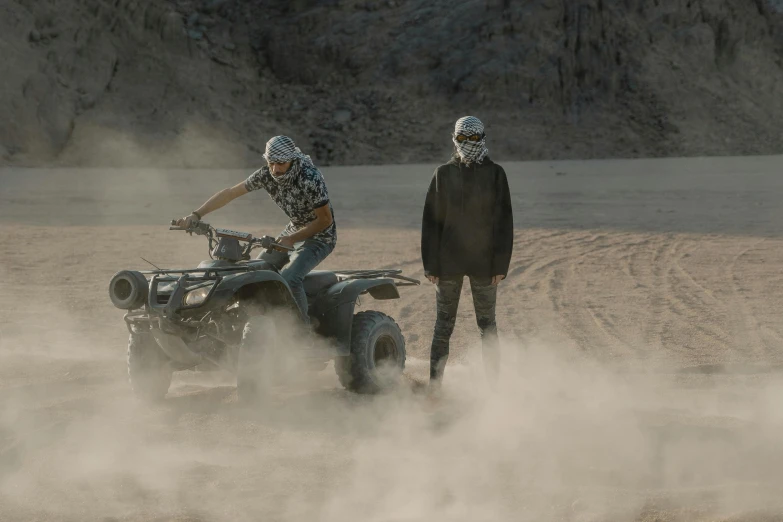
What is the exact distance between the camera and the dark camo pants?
25.7 feet

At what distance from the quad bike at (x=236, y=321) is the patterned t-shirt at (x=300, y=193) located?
15.0 inches

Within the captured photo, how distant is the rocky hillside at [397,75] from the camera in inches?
2073

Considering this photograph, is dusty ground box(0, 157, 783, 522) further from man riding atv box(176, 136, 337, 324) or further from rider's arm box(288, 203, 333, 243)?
rider's arm box(288, 203, 333, 243)

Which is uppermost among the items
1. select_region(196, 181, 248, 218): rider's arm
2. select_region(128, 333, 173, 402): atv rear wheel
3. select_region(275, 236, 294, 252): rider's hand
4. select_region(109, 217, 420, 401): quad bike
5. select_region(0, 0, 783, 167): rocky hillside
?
select_region(0, 0, 783, 167): rocky hillside

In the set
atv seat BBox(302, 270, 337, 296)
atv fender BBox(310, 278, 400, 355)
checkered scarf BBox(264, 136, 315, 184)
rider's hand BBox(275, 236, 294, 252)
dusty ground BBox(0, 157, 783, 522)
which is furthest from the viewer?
atv seat BBox(302, 270, 337, 296)

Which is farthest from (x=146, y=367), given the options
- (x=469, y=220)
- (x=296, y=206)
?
(x=469, y=220)

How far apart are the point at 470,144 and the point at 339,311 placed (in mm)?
1472

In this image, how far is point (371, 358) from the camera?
25.9 feet

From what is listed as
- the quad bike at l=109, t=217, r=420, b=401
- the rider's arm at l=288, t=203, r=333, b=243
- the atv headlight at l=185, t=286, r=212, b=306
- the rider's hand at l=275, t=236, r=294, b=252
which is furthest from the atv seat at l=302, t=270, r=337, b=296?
the atv headlight at l=185, t=286, r=212, b=306

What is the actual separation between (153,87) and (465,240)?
162ft

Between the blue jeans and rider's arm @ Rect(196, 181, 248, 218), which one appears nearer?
the blue jeans

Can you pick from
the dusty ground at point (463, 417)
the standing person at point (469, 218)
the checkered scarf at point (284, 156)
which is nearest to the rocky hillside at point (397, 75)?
the dusty ground at point (463, 417)

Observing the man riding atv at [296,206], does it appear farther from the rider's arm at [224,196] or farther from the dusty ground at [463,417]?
the dusty ground at [463,417]

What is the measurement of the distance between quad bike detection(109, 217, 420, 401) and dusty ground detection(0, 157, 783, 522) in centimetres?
26
